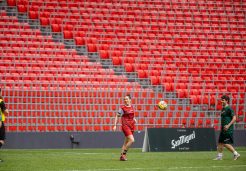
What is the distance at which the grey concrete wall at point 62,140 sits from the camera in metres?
23.0

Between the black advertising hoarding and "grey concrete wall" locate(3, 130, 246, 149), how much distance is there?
294 centimetres

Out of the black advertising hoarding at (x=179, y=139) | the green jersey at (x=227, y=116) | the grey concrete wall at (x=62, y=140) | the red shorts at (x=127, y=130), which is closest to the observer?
the red shorts at (x=127, y=130)

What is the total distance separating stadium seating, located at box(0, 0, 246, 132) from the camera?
24.6 m

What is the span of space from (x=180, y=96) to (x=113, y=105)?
10.5 feet

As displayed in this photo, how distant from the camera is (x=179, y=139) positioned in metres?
22.2

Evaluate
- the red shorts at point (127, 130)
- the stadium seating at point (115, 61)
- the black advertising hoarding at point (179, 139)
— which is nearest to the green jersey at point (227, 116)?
the red shorts at point (127, 130)

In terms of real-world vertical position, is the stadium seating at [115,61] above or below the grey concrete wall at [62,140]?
above

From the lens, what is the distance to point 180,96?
88.4 feet

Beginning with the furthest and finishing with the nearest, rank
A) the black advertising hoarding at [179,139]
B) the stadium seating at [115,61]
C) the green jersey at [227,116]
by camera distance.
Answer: the stadium seating at [115,61]
the black advertising hoarding at [179,139]
the green jersey at [227,116]

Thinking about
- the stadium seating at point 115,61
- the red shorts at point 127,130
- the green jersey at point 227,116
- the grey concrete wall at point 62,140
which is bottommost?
the grey concrete wall at point 62,140

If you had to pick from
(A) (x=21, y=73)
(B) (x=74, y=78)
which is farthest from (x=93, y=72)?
(A) (x=21, y=73)

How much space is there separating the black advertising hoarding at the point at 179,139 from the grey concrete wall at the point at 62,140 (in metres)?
2.94

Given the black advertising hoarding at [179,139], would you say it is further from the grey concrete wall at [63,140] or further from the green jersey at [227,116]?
the green jersey at [227,116]

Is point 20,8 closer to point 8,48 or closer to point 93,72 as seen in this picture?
point 8,48
